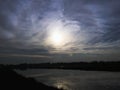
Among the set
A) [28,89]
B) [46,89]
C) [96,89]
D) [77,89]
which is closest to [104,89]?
[96,89]

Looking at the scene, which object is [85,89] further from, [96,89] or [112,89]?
[112,89]

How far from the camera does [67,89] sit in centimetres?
4172

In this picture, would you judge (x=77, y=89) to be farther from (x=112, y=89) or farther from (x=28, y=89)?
(x=28, y=89)

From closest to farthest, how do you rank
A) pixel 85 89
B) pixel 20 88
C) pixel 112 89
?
pixel 20 88 → pixel 112 89 → pixel 85 89

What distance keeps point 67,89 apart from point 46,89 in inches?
456

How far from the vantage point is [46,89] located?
102ft

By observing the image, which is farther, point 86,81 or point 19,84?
point 86,81

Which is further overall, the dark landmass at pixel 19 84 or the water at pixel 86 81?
the water at pixel 86 81

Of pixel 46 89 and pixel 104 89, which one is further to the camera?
pixel 104 89

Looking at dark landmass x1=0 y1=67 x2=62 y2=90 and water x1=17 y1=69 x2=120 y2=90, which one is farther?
water x1=17 y1=69 x2=120 y2=90

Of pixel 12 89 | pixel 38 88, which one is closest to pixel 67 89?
pixel 38 88

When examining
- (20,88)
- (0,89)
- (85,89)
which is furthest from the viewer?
(85,89)

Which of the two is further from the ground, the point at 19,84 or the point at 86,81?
the point at 19,84

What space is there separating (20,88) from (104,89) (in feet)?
60.9
